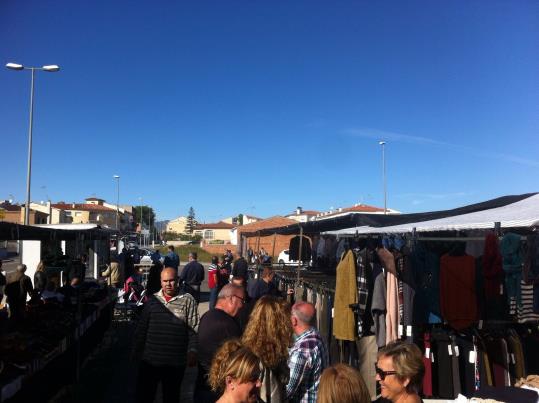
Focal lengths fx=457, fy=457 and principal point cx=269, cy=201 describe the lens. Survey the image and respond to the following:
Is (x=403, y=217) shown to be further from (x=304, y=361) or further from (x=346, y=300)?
(x=304, y=361)

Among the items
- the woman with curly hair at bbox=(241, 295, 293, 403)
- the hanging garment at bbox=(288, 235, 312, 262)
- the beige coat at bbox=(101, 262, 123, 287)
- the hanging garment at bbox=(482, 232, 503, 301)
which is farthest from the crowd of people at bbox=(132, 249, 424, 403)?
the beige coat at bbox=(101, 262, 123, 287)

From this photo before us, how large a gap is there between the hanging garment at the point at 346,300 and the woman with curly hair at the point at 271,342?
2423mm

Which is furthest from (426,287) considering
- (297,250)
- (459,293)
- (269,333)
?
(297,250)

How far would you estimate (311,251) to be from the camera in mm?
13664

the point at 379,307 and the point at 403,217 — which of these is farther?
the point at 403,217

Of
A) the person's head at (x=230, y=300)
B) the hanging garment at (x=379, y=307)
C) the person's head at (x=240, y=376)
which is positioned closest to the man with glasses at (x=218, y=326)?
the person's head at (x=230, y=300)

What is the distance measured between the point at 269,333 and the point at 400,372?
916 millimetres

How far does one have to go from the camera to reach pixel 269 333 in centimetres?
312

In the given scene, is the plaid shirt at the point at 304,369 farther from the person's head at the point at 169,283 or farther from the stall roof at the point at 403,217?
the stall roof at the point at 403,217

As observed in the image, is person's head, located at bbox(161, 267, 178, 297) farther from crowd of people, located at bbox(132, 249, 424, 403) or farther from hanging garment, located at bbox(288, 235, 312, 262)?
hanging garment, located at bbox(288, 235, 312, 262)

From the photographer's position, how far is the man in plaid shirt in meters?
3.07

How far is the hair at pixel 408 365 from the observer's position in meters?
2.59

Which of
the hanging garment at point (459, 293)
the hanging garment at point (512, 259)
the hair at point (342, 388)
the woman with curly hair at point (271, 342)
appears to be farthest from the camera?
the hanging garment at point (459, 293)

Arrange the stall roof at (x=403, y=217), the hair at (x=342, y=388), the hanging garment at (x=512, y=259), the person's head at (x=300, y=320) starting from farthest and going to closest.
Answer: the stall roof at (x=403, y=217), the hanging garment at (x=512, y=259), the person's head at (x=300, y=320), the hair at (x=342, y=388)
